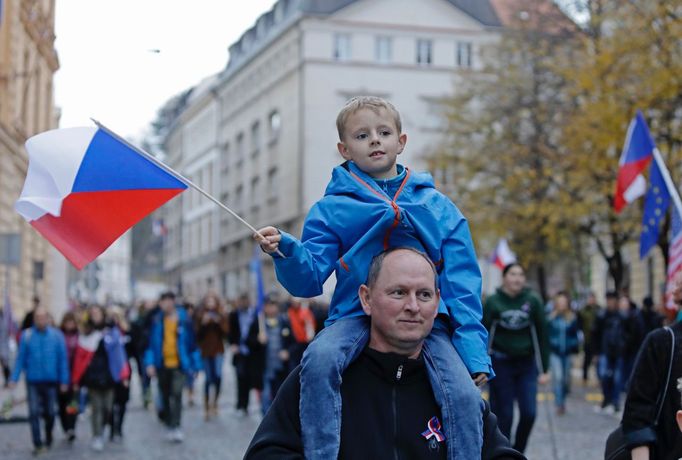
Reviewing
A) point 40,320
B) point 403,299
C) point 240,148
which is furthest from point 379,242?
point 240,148

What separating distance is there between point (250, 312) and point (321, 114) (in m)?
40.4

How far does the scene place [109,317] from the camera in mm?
18281

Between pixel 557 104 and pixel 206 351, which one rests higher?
pixel 557 104

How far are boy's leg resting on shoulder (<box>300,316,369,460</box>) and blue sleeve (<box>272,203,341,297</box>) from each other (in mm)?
313

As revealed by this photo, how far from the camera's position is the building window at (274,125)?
67562 millimetres

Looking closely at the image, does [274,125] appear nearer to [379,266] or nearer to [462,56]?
[462,56]

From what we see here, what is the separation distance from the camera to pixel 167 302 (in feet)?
60.1

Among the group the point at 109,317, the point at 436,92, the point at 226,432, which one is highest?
the point at 436,92

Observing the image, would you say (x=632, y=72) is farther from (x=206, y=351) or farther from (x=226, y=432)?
(x=226, y=432)

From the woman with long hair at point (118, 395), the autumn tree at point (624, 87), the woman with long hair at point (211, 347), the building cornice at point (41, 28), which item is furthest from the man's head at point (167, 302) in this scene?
the building cornice at point (41, 28)

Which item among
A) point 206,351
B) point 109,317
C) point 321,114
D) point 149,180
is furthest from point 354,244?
point 321,114

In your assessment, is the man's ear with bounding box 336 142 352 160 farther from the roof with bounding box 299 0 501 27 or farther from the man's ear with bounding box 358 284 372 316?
the roof with bounding box 299 0 501 27

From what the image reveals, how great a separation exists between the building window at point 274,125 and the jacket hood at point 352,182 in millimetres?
62071

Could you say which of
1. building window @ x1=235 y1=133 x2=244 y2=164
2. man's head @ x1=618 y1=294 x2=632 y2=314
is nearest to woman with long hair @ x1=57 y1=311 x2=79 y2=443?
man's head @ x1=618 y1=294 x2=632 y2=314
